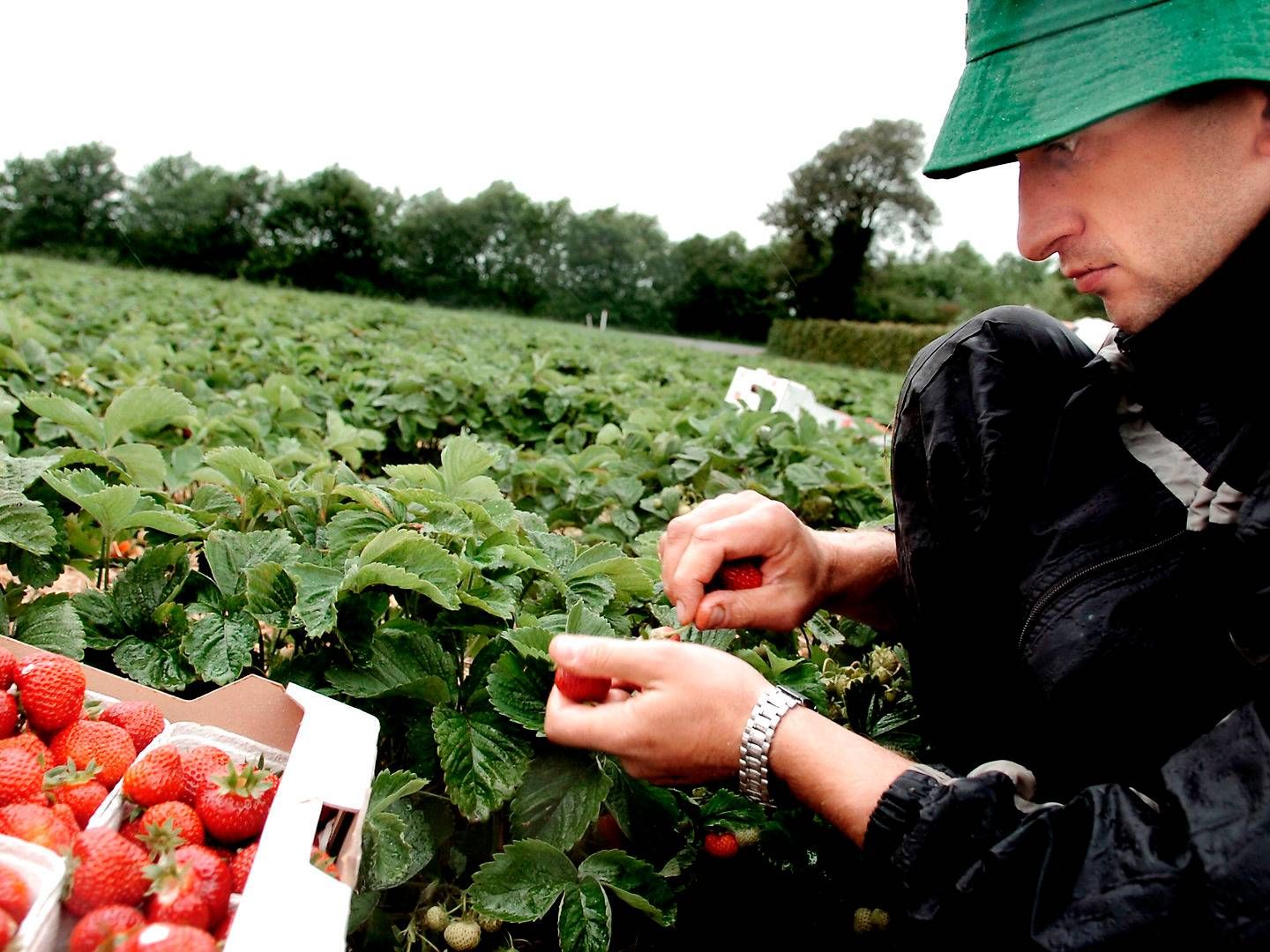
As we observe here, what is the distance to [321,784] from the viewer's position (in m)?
0.96

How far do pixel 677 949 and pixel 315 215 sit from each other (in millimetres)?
51108

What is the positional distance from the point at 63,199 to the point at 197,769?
192 feet

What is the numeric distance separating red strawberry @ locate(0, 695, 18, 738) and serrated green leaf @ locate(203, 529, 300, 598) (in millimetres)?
385

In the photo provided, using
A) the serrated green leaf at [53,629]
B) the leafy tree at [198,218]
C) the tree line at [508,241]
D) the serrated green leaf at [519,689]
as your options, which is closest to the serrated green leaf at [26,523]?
the serrated green leaf at [53,629]

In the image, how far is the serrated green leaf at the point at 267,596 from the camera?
4.50 ft

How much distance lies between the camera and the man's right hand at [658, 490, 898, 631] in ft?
4.98

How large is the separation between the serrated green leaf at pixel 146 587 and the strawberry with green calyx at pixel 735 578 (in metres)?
0.92

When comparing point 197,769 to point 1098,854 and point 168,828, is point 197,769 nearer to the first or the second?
point 168,828

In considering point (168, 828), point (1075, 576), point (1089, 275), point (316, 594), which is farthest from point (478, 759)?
point (1089, 275)

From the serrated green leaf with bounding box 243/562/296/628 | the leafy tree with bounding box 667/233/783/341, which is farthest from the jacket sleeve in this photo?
the leafy tree with bounding box 667/233/783/341

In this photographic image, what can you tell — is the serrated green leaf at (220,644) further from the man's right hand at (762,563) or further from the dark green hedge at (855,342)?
the dark green hedge at (855,342)

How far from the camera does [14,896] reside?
0.81 m

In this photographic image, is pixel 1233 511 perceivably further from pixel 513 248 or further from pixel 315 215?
pixel 513 248

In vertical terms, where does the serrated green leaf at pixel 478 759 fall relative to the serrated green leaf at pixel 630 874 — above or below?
above
